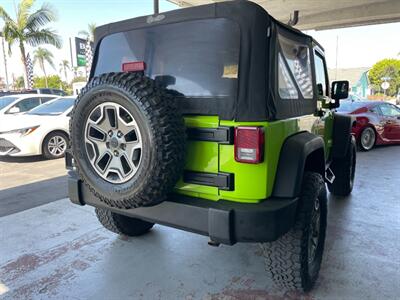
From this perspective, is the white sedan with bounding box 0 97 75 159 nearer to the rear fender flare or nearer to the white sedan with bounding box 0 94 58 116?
the white sedan with bounding box 0 94 58 116

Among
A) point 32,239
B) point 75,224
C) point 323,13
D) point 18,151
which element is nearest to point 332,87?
point 75,224

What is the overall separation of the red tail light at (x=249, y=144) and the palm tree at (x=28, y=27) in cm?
1684

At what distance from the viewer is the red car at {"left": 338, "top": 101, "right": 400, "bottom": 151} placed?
823cm

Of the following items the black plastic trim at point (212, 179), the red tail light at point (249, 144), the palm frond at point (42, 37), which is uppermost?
the palm frond at point (42, 37)

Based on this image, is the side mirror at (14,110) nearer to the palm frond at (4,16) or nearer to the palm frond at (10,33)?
the palm frond at (10,33)

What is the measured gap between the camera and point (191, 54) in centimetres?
223

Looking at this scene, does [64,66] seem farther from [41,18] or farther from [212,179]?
[212,179]

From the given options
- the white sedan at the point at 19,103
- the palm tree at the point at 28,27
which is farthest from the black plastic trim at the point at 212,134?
the palm tree at the point at 28,27

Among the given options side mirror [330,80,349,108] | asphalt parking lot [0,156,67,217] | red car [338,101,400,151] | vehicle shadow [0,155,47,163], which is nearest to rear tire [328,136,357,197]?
side mirror [330,80,349,108]

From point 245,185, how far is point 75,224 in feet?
7.80

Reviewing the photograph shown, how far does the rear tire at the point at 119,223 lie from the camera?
309cm

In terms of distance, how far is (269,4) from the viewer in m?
10.4

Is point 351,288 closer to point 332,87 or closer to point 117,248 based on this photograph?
point 117,248

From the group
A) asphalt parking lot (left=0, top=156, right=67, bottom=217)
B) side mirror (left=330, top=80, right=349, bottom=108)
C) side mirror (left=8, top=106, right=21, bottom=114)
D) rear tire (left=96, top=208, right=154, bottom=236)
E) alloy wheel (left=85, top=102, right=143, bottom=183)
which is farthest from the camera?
side mirror (left=8, top=106, right=21, bottom=114)
